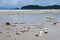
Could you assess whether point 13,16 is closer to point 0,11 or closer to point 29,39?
point 0,11

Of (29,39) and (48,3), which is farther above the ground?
(48,3)

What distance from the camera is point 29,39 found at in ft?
4.83

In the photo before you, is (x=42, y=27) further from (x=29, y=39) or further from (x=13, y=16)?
(x=13, y=16)

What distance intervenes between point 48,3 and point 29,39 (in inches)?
19.3

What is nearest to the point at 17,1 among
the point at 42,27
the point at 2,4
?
the point at 2,4

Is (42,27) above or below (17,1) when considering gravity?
below

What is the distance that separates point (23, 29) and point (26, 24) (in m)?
0.07

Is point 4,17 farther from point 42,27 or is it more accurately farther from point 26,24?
point 42,27

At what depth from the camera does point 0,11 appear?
4.80ft

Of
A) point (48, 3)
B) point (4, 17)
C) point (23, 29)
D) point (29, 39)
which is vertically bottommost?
point (29, 39)

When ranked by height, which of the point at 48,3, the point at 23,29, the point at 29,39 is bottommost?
the point at 29,39

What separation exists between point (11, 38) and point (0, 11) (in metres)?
0.35

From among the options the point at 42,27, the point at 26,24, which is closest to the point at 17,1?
the point at 26,24

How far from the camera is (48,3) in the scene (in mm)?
1498
